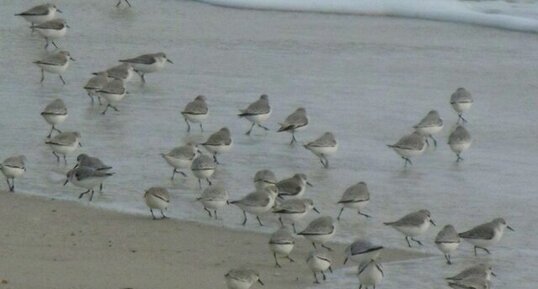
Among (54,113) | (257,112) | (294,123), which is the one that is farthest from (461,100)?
(54,113)

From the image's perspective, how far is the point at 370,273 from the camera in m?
7.85

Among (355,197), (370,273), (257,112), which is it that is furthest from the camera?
(257,112)

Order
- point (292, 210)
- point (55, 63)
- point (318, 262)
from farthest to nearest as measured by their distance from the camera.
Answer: point (55, 63) < point (292, 210) < point (318, 262)

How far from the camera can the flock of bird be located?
8.16m

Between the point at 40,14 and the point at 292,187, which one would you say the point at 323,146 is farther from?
the point at 40,14

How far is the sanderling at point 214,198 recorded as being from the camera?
9391 millimetres

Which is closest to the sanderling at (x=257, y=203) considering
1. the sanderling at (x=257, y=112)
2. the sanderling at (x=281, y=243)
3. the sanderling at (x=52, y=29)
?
the sanderling at (x=281, y=243)

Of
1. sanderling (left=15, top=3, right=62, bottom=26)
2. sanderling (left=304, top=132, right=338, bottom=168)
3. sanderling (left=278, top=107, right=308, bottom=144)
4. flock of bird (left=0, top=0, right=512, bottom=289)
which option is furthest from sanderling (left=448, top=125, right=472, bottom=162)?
sanderling (left=15, top=3, right=62, bottom=26)

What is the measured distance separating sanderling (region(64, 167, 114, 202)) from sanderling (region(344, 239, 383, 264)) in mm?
2106

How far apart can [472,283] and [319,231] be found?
3.91ft

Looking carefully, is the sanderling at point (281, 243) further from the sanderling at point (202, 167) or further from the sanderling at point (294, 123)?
the sanderling at point (294, 123)

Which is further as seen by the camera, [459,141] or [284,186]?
[459,141]

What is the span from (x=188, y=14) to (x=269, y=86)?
4.18 meters

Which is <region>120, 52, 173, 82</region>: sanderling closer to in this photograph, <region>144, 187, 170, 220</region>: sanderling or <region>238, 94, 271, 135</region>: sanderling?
<region>238, 94, 271, 135</region>: sanderling
